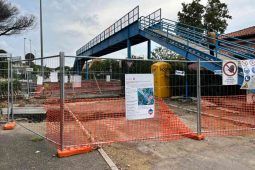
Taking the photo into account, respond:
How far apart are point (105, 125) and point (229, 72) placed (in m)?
3.89

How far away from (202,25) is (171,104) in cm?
3071

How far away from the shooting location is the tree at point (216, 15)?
139 ft

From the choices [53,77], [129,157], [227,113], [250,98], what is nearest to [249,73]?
[250,98]

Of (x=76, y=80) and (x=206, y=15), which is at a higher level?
(x=206, y=15)

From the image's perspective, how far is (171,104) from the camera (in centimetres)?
1411

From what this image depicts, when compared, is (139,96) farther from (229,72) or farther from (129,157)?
(229,72)

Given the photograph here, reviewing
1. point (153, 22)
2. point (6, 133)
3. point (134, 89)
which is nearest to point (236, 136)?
point (134, 89)

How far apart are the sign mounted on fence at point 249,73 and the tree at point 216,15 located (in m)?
34.0

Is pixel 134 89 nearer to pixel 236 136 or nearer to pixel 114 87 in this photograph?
pixel 114 87

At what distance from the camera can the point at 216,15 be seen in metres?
42.6

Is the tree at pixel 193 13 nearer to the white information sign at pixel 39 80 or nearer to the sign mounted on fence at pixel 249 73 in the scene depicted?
the sign mounted on fence at pixel 249 73

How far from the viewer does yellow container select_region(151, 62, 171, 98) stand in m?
9.41

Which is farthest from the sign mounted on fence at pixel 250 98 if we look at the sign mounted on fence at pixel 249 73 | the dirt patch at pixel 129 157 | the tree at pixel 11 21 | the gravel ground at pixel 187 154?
the tree at pixel 11 21

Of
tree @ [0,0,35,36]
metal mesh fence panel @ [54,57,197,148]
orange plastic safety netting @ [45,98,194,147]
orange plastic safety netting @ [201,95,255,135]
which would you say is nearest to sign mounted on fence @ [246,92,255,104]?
orange plastic safety netting @ [201,95,255,135]
